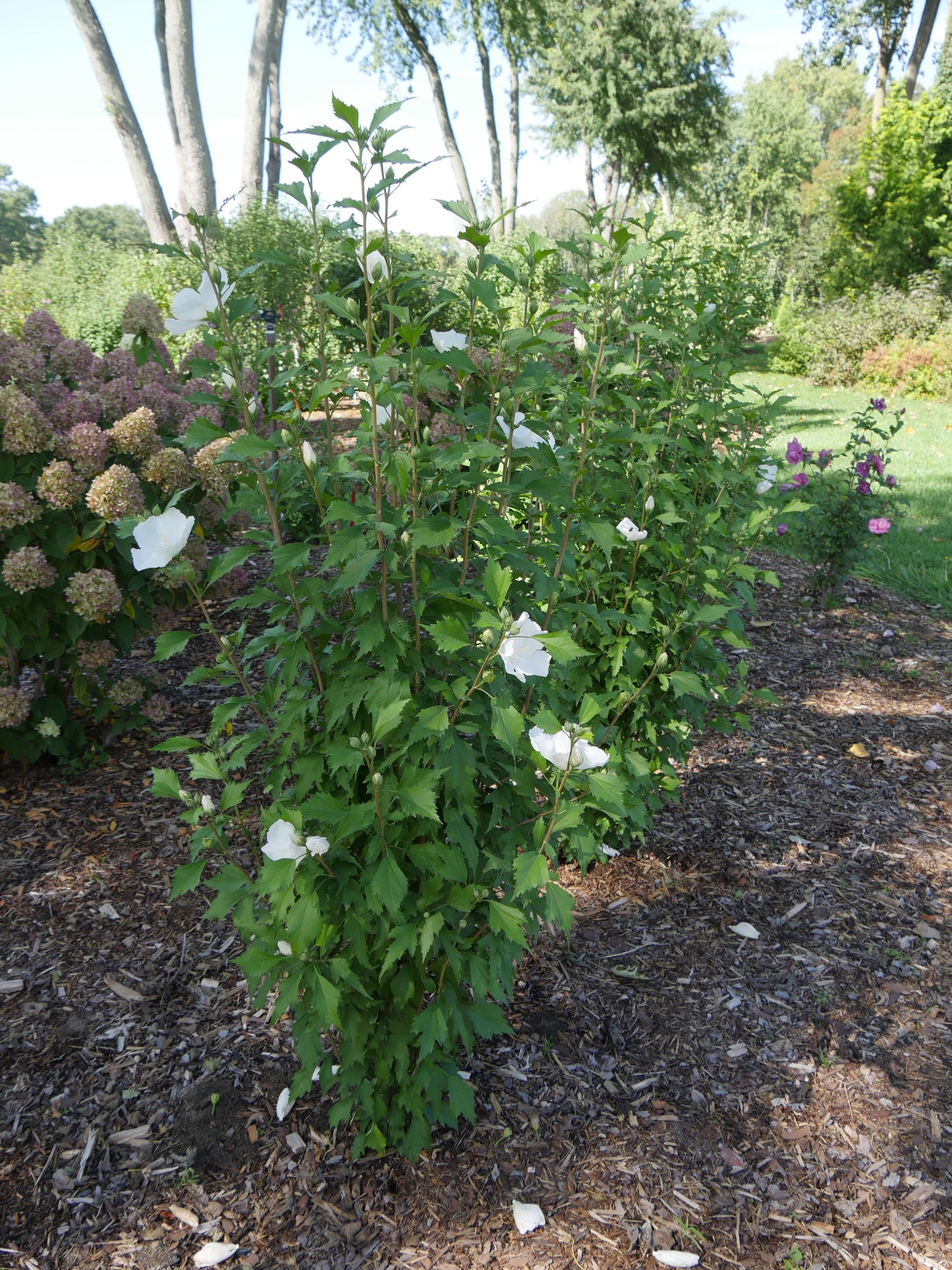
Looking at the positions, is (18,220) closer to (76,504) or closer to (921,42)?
(921,42)

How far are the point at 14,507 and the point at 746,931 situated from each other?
2.72 metres

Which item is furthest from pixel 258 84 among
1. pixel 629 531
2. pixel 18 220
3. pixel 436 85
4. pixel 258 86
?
pixel 18 220

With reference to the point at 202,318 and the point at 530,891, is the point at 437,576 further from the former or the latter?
the point at 530,891

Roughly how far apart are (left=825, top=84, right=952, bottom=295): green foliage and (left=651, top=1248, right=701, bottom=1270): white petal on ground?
17108mm

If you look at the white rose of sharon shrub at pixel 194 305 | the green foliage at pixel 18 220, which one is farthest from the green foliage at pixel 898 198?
the green foliage at pixel 18 220

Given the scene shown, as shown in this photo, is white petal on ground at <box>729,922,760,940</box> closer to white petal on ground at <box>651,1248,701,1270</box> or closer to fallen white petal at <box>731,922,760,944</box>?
fallen white petal at <box>731,922,760,944</box>

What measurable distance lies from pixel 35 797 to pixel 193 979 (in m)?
1.15

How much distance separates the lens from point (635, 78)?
23109 millimetres

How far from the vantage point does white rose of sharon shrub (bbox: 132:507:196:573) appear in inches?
52.0

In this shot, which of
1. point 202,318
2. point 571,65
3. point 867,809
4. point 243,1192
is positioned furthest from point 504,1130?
point 571,65

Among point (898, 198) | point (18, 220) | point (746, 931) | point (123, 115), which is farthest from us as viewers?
A: point (18, 220)

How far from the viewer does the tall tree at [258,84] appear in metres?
13.3

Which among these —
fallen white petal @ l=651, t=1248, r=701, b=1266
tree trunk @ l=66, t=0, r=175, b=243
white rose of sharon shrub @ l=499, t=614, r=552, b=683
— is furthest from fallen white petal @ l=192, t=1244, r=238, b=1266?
tree trunk @ l=66, t=0, r=175, b=243

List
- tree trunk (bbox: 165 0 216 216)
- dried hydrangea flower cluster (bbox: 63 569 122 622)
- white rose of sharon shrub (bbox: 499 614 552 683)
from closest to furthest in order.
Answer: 1. white rose of sharon shrub (bbox: 499 614 552 683)
2. dried hydrangea flower cluster (bbox: 63 569 122 622)
3. tree trunk (bbox: 165 0 216 216)
